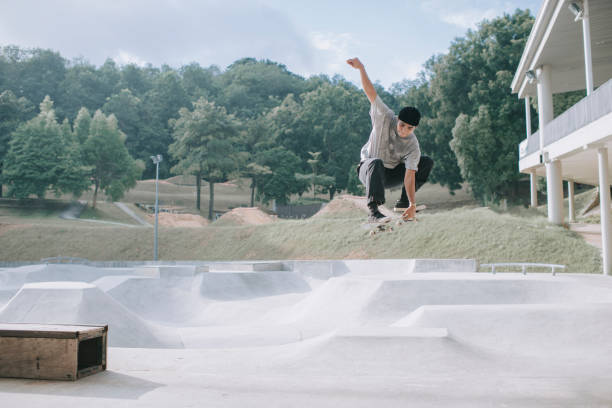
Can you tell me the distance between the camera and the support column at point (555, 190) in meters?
22.5

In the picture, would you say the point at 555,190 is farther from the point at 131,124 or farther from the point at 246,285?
the point at 131,124

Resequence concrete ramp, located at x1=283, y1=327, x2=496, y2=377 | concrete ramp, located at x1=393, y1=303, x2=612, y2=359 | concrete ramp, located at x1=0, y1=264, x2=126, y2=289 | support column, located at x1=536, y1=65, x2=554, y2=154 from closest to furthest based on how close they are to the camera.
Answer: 1. concrete ramp, located at x1=283, y1=327, x2=496, y2=377
2. concrete ramp, located at x1=393, y1=303, x2=612, y2=359
3. concrete ramp, located at x1=0, y1=264, x2=126, y2=289
4. support column, located at x1=536, y1=65, x2=554, y2=154

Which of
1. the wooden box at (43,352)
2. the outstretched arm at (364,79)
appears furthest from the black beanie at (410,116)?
the wooden box at (43,352)

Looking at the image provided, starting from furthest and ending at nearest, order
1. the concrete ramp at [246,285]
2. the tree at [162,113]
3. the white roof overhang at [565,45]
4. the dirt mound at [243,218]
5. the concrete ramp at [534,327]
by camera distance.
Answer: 1. the tree at [162,113]
2. the dirt mound at [243,218]
3. the white roof overhang at [565,45]
4. the concrete ramp at [246,285]
5. the concrete ramp at [534,327]

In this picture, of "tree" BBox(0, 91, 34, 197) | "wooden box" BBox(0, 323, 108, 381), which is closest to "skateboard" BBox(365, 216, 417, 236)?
"wooden box" BBox(0, 323, 108, 381)

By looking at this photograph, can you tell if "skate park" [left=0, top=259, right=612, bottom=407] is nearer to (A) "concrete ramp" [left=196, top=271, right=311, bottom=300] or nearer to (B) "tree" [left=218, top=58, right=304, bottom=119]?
(A) "concrete ramp" [left=196, top=271, right=311, bottom=300]

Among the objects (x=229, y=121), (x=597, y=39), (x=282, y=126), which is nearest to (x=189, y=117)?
(x=229, y=121)

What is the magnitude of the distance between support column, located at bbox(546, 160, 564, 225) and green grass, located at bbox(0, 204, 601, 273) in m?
0.63

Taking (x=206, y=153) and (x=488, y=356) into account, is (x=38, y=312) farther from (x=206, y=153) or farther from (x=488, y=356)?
(x=206, y=153)

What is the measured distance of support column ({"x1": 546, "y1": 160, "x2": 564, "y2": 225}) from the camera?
2247cm

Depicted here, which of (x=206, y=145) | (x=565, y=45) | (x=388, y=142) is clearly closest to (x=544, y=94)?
(x=565, y=45)

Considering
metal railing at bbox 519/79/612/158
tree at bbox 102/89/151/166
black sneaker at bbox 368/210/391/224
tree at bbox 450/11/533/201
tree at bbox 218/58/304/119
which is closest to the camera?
black sneaker at bbox 368/210/391/224

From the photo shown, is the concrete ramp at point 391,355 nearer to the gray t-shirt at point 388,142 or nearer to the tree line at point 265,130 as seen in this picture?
the gray t-shirt at point 388,142

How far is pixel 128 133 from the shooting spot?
76.9m
